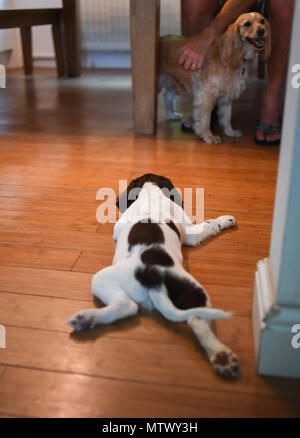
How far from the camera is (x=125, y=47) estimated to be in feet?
17.0

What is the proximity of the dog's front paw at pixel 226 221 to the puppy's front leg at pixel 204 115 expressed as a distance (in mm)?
1064

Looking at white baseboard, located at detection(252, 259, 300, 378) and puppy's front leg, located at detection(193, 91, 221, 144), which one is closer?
white baseboard, located at detection(252, 259, 300, 378)

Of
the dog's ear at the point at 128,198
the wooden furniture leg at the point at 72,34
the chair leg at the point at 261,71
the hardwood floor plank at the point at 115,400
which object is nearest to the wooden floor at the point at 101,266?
the hardwood floor plank at the point at 115,400

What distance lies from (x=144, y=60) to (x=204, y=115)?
45 cm

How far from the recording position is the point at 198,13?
269cm

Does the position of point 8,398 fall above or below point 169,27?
below

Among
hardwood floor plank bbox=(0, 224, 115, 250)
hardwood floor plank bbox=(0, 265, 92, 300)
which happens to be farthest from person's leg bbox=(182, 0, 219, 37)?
hardwood floor plank bbox=(0, 265, 92, 300)

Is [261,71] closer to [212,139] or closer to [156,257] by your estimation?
[212,139]

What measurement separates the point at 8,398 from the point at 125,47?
490 cm

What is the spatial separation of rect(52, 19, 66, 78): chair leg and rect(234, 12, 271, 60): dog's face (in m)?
2.41

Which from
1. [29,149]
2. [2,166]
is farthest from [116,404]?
[29,149]

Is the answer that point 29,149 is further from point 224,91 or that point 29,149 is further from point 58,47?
point 58,47

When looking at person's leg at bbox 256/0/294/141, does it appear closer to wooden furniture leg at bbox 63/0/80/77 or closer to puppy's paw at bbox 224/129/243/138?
puppy's paw at bbox 224/129/243/138

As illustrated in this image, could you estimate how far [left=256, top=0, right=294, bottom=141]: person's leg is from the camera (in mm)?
2434
